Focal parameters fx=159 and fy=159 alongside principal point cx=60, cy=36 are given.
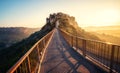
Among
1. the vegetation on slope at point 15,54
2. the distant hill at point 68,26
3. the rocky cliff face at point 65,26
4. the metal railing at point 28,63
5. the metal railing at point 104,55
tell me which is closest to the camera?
the metal railing at point 28,63

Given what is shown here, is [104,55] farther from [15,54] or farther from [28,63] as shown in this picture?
[15,54]

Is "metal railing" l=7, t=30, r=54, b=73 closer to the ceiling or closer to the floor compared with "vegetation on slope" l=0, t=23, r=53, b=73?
closer to the ceiling

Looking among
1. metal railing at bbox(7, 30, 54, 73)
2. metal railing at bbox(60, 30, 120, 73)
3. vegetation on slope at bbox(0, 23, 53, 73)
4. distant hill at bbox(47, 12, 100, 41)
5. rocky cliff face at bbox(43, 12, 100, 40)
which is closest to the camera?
metal railing at bbox(7, 30, 54, 73)

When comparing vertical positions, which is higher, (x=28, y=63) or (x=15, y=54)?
(x=28, y=63)

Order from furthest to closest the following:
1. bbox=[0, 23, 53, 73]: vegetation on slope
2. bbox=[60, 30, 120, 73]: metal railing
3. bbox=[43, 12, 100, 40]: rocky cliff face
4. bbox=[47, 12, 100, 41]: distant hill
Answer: bbox=[43, 12, 100, 40]: rocky cliff face → bbox=[47, 12, 100, 41]: distant hill → bbox=[0, 23, 53, 73]: vegetation on slope → bbox=[60, 30, 120, 73]: metal railing

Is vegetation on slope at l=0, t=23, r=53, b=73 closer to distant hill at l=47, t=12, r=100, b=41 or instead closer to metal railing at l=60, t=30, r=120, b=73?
distant hill at l=47, t=12, r=100, b=41

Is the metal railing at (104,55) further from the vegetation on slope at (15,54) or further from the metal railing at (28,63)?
the vegetation on slope at (15,54)

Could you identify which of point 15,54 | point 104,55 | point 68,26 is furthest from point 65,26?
point 104,55

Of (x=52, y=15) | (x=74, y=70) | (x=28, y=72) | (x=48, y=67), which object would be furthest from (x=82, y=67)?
(x=52, y=15)

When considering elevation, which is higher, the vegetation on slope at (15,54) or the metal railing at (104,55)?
the metal railing at (104,55)

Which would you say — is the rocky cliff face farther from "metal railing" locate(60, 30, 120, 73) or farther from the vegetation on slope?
"metal railing" locate(60, 30, 120, 73)

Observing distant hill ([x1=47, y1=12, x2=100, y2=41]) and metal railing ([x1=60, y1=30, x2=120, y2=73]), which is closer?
metal railing ([x1=60, y1=30, x2=120, y2=73])

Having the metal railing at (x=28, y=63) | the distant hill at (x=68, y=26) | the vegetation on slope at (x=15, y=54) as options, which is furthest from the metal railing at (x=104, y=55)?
the distant hill at (x=68, y=26)

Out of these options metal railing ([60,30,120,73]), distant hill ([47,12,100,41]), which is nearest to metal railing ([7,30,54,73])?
metal railing ([60,30,120,73])
